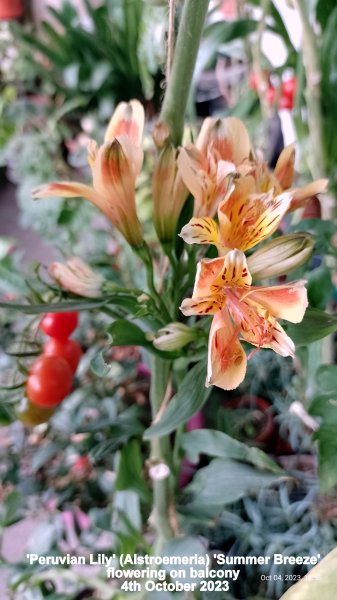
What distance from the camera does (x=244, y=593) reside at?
51cm

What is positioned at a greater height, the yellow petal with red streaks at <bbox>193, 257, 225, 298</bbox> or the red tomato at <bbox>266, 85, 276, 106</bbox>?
the red tomato at <bbox>266, 85, 276, 106</bbox>

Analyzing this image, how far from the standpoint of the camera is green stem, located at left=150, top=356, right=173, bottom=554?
17.9 inches

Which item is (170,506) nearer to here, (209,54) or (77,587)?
(77,587)

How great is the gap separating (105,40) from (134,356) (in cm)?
72

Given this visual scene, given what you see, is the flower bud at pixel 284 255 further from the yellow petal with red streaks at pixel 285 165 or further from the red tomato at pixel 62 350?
the red tomato at pixel 62 350

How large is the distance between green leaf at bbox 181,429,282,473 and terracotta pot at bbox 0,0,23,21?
178 centimetres

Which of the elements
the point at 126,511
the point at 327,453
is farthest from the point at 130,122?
the point at 126,511

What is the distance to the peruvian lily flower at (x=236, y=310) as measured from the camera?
28cm

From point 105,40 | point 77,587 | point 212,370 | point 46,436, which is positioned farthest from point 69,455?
point 105,40

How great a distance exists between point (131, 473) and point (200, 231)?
1.03ft

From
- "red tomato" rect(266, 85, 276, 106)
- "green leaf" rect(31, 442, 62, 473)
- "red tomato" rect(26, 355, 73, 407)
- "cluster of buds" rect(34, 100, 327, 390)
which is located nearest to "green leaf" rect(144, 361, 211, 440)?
"cluster of buds" rect(34, 100, 327, 390)

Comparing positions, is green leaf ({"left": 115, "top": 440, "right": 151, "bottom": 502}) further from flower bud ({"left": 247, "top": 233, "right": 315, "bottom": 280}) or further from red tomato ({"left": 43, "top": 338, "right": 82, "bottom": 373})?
flower bud ({"left": 247, "top": 233, "right": 315, "bottom": 280})

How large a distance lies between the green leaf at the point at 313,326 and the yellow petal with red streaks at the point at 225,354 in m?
0.07

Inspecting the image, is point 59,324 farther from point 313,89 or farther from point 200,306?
point 313,89
